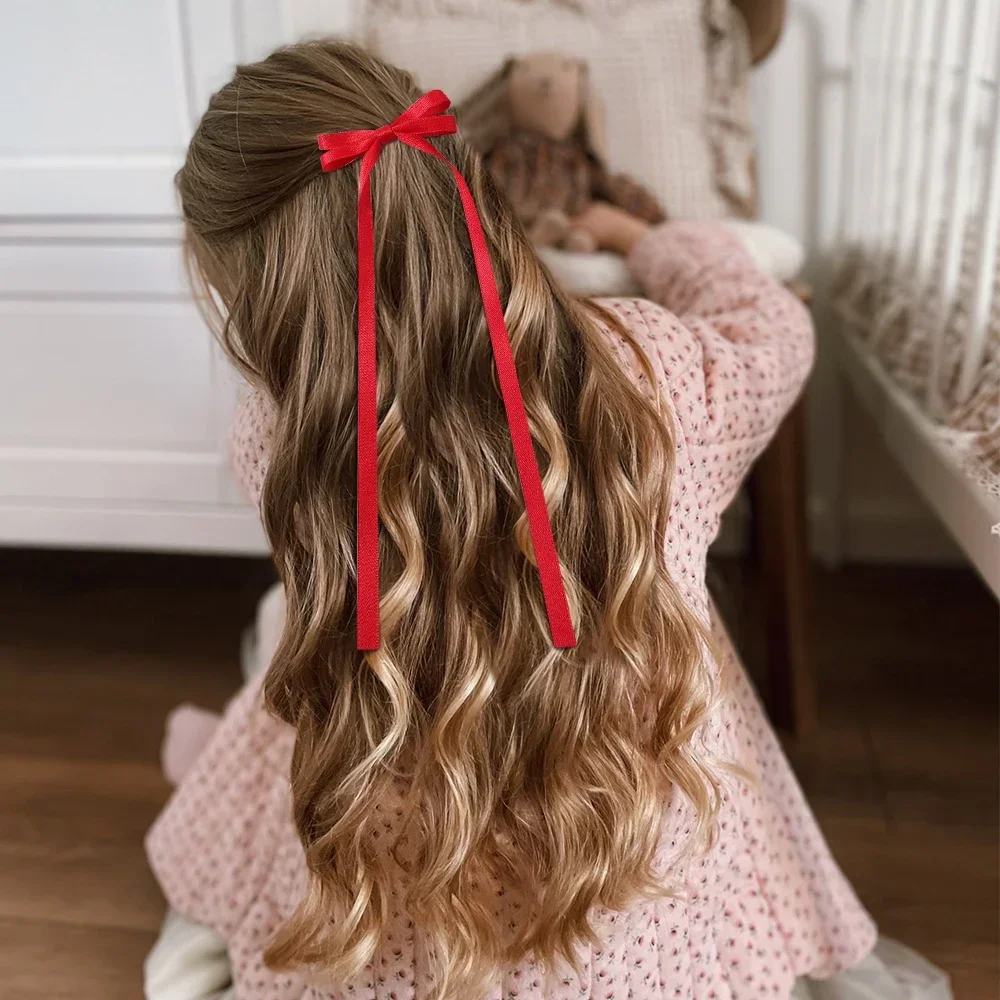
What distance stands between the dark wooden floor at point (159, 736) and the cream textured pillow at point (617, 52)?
0.60 m

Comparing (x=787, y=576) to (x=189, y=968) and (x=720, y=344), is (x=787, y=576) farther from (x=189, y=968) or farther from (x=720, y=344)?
(x=189, y=968)

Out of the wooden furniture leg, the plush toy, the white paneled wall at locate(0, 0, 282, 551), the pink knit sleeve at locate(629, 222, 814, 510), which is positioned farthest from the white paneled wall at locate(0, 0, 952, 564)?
the wooden furniture leg

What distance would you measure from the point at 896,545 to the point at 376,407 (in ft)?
3.95

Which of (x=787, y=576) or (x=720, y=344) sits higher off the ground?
(x=720, y=344)

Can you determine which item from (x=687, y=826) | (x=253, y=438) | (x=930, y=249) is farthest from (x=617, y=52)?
(x=687, y=826)

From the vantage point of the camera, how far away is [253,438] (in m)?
0.71

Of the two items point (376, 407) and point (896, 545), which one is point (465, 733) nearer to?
point (376, 407)

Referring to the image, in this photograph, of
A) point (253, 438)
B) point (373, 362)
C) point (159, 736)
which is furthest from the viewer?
point (159, 736)

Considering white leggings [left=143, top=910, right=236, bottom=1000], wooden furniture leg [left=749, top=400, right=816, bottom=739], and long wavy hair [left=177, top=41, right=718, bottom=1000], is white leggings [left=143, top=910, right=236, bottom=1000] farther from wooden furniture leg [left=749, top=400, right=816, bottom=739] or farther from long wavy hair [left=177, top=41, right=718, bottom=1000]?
wooden furniture leg [left=749, top=400, right=816, bottom=739]

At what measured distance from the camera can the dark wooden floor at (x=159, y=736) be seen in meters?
0.94

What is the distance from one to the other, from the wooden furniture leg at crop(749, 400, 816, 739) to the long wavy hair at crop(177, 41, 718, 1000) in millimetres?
461

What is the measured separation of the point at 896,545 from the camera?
159 centimetres

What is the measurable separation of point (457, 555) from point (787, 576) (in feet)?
2.00

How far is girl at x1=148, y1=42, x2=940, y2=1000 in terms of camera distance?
2.02ft
